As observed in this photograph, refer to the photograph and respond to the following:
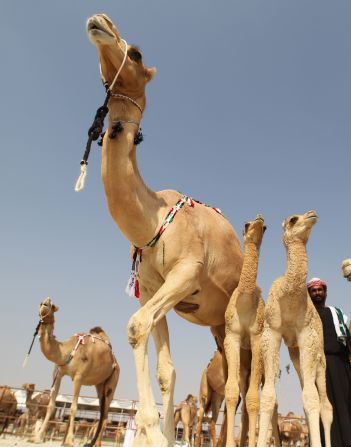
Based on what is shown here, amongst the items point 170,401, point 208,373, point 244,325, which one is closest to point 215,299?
point 244,325

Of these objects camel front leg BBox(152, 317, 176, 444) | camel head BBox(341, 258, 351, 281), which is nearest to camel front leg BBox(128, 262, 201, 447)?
camel front leg BBox(152, 317, 176, 444)

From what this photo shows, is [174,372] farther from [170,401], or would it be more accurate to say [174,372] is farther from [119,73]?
[119,73]

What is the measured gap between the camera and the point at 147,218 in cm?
396

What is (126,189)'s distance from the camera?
3867 millimetres

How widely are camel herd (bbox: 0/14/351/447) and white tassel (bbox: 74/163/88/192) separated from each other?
0.01 metres

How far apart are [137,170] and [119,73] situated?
911mm

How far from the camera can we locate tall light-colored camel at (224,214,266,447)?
3865mm

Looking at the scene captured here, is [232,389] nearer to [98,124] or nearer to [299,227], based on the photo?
[299,227]

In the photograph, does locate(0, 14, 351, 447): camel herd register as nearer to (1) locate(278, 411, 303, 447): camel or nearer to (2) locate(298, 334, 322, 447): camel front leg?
(2) locate(298, 334, 322, 447): camel front leg

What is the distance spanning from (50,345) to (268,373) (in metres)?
8.60

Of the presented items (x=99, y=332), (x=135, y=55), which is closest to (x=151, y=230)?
(x=135, y=55)

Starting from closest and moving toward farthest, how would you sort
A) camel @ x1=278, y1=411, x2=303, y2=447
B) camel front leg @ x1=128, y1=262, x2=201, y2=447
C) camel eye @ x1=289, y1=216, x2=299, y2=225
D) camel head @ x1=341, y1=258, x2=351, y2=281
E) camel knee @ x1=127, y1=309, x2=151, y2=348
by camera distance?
camel front leg @ x1=128, y1=262, x2=201, y2=447 < camel knee @ x1=127, y1=309, x2=151, y2=348 < camel eye @ x1=289, y1=216, x2=299, y2=225 < camel head @ x1=341, y1=258, x2=351, y2=281 < camel @ x1=278, y1=411, x2=303, y2=447

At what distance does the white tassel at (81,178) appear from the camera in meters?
3.84

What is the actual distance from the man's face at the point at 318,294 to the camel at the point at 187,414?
13218 mm
